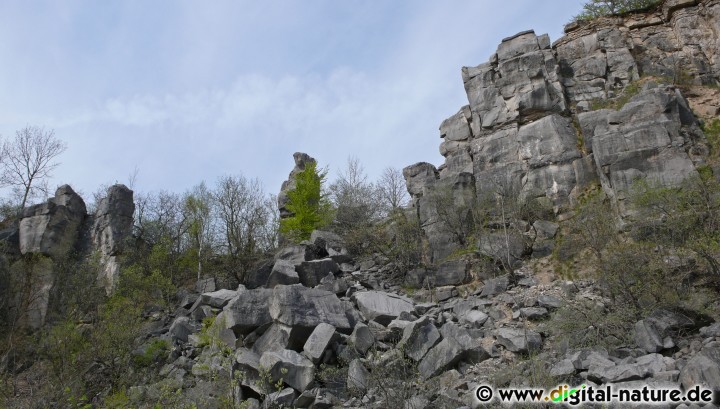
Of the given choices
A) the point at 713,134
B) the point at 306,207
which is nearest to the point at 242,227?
the point at 306,207

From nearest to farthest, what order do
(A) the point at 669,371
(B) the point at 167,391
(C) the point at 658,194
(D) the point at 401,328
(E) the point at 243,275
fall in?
(B) the point at 167,391 → (A) the point at 669,371 → (D) the point at 401,328 → (C) the point at 658,194 → (E) the point at 243,275

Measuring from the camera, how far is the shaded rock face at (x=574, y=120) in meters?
20.7

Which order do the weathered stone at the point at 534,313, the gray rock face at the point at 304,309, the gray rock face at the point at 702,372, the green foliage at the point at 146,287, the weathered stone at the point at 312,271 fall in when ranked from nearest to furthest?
the gray rock face at the point at 702,372
the gray rock face at the point at 304,309
the weathered stone at the point at 534,313
the weathered stone at the point at 312,271
the green foliage at the point at 146,287

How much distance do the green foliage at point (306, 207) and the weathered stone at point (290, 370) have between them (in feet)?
54.0

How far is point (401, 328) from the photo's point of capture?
14531mm

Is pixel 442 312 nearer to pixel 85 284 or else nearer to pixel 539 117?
pixel 539 117

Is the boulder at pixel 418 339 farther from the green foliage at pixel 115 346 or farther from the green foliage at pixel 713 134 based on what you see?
the green foliage at pixel 713 134

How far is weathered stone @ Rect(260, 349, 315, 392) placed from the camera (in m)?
12.1

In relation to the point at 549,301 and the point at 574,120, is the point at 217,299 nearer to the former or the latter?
the point at 549,301

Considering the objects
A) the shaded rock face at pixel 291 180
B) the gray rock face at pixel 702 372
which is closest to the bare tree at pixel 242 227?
the shaded rock face at pixel 291 180

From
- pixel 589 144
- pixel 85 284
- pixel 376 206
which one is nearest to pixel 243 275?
pixel 85 284

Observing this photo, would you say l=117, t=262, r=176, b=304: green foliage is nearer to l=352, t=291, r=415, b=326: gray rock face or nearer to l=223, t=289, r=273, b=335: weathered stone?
l=223, t=289, r=273, b=335: weathered stone

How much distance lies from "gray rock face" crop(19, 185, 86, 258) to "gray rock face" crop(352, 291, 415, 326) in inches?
687

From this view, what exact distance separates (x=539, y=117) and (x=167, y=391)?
22.6 metres
